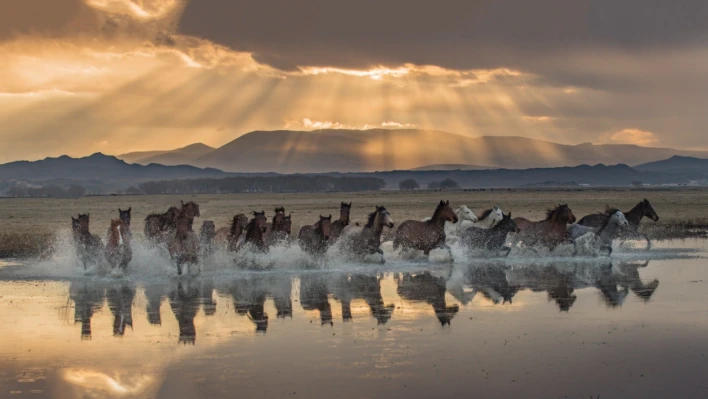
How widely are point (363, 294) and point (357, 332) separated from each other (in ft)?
13.8

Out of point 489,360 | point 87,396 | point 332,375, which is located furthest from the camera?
point 489,360

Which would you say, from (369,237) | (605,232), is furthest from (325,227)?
(605,232)

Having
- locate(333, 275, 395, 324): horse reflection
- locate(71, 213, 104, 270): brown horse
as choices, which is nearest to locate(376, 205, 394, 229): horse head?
locate(333, 275, 395, 324): horse reflection

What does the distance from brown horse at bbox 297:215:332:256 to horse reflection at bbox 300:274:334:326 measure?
2.09 metres

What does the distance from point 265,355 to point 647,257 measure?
51.5ft

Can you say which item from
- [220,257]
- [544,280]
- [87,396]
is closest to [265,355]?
[87,396]

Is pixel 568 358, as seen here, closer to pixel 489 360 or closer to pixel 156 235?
pixel 489 360

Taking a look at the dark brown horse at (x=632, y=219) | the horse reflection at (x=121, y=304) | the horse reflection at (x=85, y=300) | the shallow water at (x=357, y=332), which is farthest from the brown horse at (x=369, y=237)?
the dark brown horse at (x=632, y=219)

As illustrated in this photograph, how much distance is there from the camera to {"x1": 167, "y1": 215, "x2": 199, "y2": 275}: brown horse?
20.7 metres

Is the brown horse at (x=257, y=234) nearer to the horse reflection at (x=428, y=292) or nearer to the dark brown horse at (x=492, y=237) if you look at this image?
the horse reflection at (x=428, y=292)

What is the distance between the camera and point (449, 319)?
561 inches

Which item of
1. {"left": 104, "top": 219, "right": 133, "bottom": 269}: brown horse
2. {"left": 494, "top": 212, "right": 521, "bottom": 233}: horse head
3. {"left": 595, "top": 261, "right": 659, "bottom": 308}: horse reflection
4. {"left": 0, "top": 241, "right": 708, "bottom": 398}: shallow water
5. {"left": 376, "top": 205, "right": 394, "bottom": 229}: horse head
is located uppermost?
{"left": 376, "top": 205, "right": 394, "bottom": 229}: horse head

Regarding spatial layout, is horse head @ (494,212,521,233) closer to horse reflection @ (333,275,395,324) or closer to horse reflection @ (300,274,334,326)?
horse reflection @ (333,275,395,324)

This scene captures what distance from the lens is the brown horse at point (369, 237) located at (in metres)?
23.4
